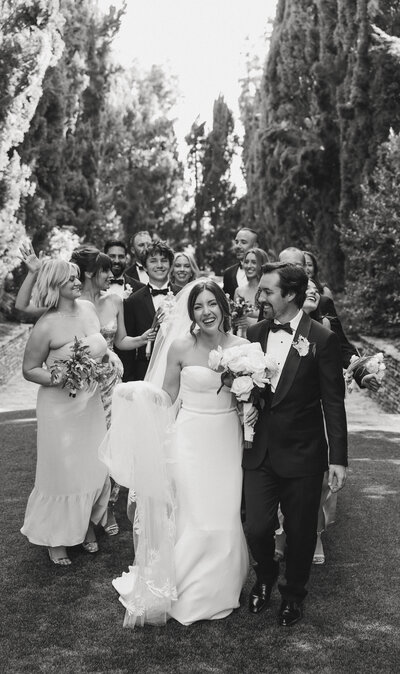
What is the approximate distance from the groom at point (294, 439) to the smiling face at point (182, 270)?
2.69 m

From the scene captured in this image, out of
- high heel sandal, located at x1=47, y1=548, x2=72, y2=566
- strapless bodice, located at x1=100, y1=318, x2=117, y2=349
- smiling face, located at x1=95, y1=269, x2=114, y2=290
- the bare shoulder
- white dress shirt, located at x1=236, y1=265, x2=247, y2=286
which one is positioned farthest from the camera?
white dress shirt, located at x1=236, y1=265, x2=247, y2=286

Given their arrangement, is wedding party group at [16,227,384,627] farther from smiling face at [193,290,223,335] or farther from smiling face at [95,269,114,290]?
smiling face at [95,269,114,290]

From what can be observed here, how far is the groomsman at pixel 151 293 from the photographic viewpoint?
23.8 ft

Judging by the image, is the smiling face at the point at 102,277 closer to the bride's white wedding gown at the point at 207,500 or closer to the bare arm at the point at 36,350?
the bare arm at the point at 36,350

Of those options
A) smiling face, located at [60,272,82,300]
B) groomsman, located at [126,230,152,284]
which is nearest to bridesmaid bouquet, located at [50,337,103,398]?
smiling face, located at [60,272,82,300]

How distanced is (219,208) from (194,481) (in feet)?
172

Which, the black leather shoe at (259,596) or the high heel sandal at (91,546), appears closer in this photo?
the black leather shoe at (259,596)

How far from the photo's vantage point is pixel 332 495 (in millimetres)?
5500

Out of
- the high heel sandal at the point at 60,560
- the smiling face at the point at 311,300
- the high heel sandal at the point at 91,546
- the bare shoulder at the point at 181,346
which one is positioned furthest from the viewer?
the smiling face at the point at 311,300

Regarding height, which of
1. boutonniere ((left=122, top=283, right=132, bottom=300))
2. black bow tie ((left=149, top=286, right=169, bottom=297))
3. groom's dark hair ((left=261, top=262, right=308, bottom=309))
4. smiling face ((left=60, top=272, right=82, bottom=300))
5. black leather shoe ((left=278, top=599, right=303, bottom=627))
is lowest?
black leather shoe ((left=278, top=599, right=303, bottom=627))

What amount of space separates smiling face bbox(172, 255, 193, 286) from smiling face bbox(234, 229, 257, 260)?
3.19 feet

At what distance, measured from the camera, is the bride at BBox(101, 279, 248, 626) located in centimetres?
439

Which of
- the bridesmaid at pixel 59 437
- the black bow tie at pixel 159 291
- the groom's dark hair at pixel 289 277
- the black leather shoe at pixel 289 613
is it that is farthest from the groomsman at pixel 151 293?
the black leather shoe at pixel 289 613

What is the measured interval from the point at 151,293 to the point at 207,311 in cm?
277
